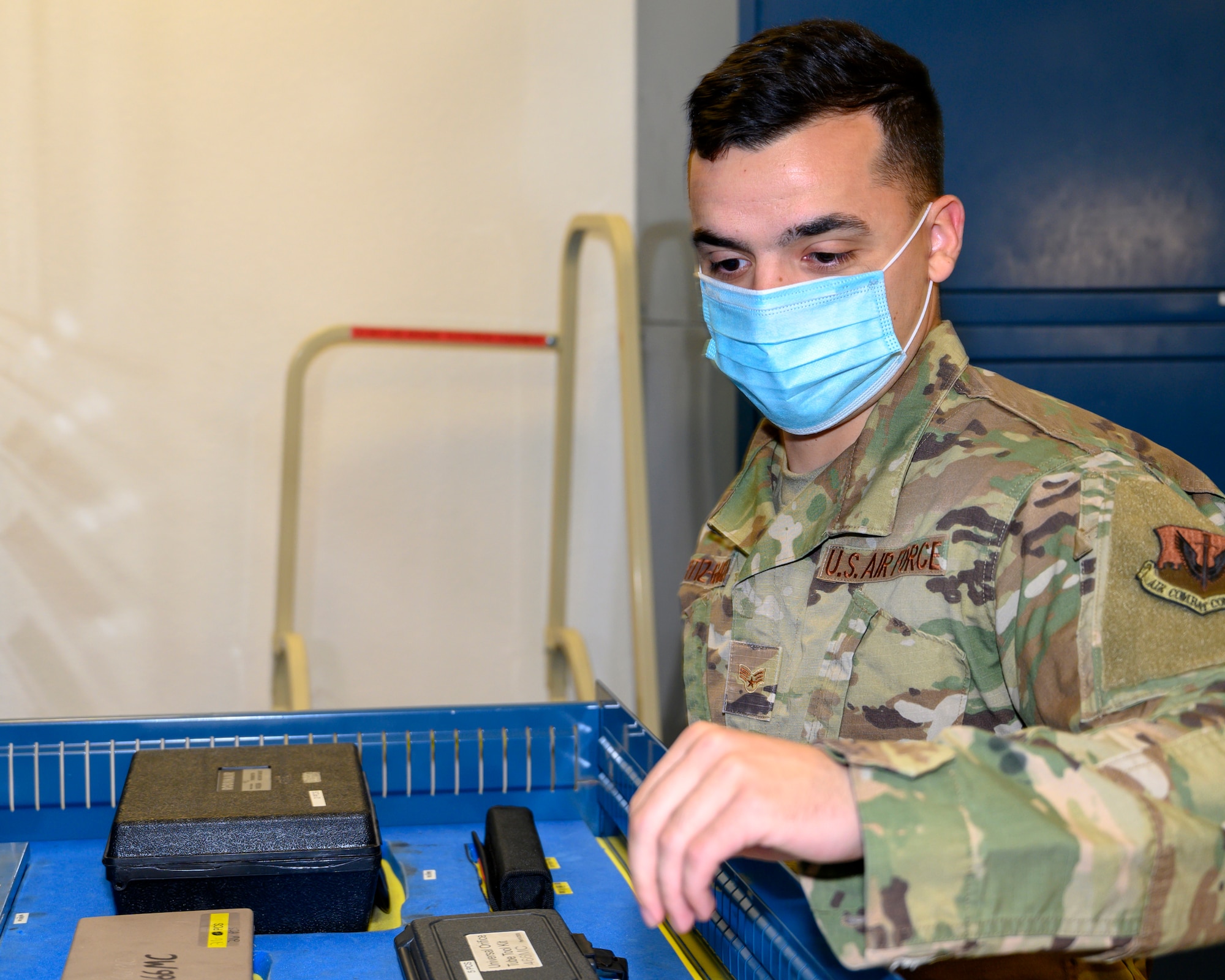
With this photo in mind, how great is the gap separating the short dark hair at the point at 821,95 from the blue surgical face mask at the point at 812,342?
76 millimetres

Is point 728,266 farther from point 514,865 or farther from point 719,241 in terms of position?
point 514,865

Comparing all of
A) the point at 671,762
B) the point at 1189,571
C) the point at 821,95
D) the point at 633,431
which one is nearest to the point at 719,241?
the point at 821,95

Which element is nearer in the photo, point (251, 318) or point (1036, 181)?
point (1036, 181)

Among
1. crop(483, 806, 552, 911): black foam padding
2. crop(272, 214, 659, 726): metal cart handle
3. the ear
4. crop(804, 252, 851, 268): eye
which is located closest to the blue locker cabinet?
crop(272, 214, 659, 726): metal cart handle

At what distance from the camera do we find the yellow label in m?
0.78

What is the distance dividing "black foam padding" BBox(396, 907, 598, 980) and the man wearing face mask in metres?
0.18

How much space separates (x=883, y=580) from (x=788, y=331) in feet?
0.90

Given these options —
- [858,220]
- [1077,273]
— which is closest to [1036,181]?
[1077,273]

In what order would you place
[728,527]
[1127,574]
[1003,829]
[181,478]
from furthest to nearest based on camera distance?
[181,478], [728,527], [1127,574], [1003,829]

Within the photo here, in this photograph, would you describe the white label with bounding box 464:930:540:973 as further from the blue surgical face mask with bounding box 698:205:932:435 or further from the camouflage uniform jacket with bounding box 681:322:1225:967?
the blue surgical face mask with bounding box 698:205:932:435

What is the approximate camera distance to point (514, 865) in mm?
931

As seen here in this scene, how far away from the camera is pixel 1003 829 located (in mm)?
587

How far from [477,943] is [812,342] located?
2.10ft

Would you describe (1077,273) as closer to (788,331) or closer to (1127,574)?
(788,331)
